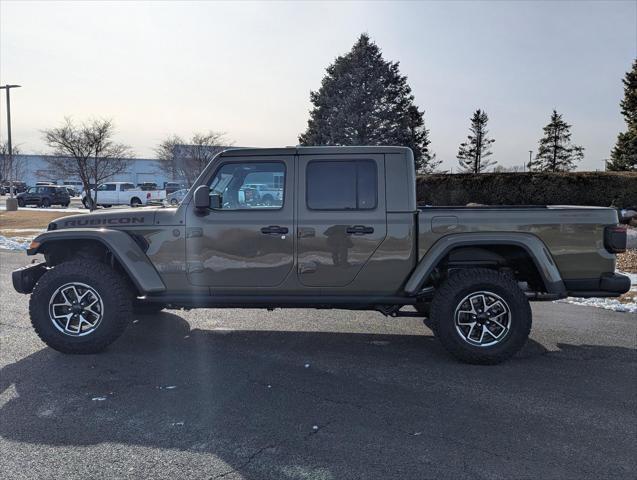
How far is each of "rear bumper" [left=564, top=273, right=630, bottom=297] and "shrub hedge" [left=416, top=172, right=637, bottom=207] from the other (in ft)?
44.2

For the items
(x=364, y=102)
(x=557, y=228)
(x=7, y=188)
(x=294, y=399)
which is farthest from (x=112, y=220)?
(x=7, y=188)

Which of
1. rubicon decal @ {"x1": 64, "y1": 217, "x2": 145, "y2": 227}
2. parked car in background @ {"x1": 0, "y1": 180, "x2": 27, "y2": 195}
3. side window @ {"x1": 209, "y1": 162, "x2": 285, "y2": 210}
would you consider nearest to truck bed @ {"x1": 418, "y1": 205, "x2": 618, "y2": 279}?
side window @ {"x1": 209, "y1": 162, "x2": 285, "y2": 210}

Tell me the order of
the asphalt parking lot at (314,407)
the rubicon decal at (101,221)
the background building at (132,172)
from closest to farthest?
the asphalt parking lot at (314,407) → the rubicon decal at (101,221) → the background building at (132,172)

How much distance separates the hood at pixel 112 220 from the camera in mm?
5254

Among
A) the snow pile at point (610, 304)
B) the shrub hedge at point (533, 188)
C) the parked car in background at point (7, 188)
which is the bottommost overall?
the snow pile at point (610, 304)

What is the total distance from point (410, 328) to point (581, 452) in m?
3.12

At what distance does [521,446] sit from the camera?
3.37 metres

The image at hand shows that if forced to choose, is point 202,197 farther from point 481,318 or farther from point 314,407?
point 481,318

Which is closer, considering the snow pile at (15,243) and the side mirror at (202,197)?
the side mirror at (202,197)

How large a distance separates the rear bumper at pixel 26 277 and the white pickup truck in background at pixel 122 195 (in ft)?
97.5

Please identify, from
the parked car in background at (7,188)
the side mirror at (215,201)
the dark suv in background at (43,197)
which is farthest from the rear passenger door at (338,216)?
the parked car in background at (7,188)

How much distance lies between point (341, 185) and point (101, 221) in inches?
97.2

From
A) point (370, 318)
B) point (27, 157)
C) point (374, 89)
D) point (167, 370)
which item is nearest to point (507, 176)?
point (374, 89)

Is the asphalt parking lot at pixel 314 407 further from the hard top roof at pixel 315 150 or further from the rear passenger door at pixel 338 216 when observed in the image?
the hard top roof at pixel 315 150
